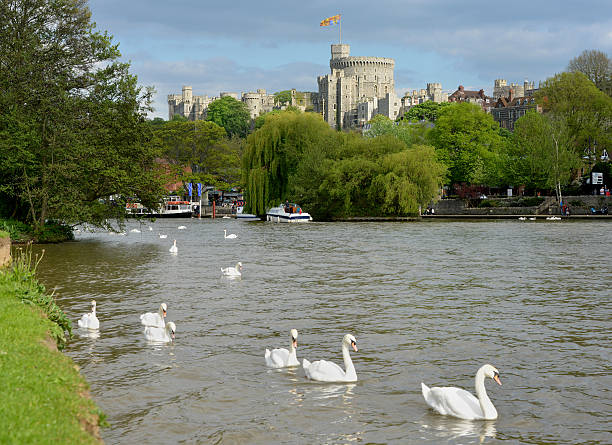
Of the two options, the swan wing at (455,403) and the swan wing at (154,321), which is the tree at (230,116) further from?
the swan wing at (455,403)

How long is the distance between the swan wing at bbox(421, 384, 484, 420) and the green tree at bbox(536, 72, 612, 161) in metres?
82.8

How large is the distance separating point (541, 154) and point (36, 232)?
6186 centimetres

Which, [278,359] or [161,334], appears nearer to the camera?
[278,359]

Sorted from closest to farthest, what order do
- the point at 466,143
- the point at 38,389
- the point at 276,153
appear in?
the point at 38,389 → the point at 276,153 → the point at 466,143

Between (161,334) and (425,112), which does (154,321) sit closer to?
(161,334)

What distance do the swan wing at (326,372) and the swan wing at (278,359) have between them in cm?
88

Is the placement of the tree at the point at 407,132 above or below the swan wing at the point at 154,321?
above

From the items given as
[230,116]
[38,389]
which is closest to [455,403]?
[38,389]

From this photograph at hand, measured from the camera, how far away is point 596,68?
321 feet

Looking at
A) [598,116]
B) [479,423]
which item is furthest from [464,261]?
[598,116]

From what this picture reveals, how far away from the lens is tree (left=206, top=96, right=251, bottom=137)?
180250 millimetres

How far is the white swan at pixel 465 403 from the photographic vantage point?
33.3 feet

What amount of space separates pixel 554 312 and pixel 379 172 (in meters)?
52.9

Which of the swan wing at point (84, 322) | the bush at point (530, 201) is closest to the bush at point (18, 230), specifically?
the swan wing at point (84, 322)
